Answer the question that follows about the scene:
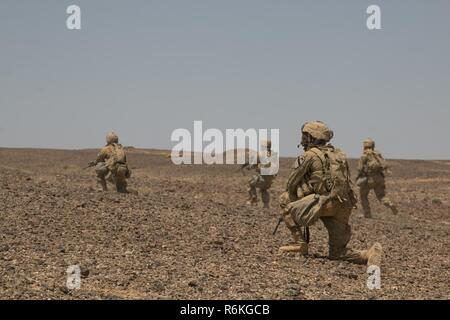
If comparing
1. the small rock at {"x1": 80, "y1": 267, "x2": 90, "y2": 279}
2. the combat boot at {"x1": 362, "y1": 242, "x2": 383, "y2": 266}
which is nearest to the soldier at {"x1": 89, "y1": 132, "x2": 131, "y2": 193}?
the combat boot at {"x1": 362, "y1": 242, "x2": 383, "y2": 266}

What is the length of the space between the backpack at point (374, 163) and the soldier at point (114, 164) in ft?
23.6

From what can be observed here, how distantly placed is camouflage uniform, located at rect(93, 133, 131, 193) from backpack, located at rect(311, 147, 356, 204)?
32.0 ft

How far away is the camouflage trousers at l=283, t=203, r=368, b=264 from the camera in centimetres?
1098

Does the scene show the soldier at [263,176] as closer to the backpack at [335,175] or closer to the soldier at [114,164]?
the soldier at [114,164]

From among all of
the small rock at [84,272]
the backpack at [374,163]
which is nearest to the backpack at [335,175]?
the small rock at [84,272]

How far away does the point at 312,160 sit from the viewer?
11.0 meters

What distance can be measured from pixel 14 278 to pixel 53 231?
3557 mm

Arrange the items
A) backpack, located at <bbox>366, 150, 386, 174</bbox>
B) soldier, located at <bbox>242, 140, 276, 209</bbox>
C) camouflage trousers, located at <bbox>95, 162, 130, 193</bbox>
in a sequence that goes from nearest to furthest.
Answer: camouflage trousers, located at <bbox>95, 162, 130, 193</bbox> < soldier, located at <bbox>242, 140, 276, 209</bbox> < backpack, located at <bbox>366, 150, 386, 174</bbox>

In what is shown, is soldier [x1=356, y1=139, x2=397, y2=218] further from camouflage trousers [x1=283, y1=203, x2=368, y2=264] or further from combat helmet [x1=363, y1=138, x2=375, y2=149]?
camouflage trousers [x1=283, y1=203, x2=368, y2=264]

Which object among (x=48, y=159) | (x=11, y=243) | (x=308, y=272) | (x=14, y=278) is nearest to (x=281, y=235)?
(x=308, y=272)

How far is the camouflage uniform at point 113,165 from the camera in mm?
19844

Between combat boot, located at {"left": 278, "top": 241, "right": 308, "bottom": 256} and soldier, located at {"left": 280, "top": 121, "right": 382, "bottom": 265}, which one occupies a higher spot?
soldier, located at {"left": 280, "top": 121, "right": 382, "bottom": 265}

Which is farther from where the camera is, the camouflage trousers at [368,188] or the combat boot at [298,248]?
the camouflage trousers at [368,188]
